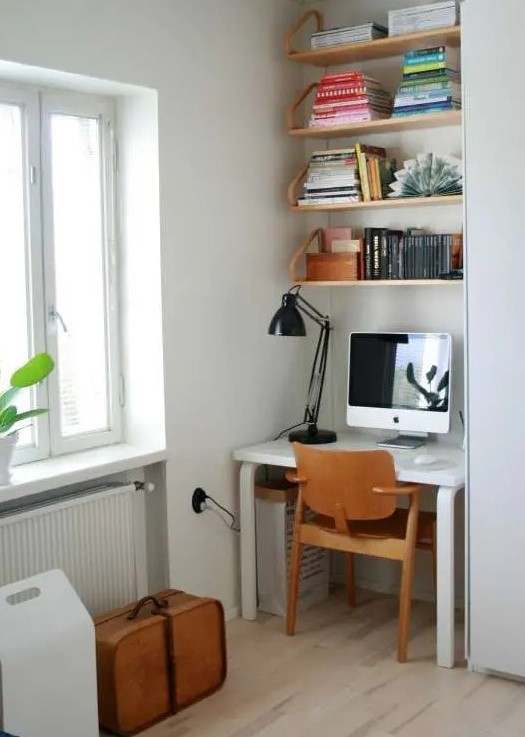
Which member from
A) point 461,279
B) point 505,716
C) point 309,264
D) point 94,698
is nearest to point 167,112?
point 309,264

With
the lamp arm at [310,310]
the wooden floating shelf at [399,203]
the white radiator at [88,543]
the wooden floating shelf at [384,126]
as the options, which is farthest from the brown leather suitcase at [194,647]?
the wooden floating shelf at [384,126]

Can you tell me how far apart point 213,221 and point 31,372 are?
1082mm

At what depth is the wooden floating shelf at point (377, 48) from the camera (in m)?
3.91

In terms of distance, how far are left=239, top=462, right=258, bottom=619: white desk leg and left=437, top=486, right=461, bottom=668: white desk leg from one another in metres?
0.83

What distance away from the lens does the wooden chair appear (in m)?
3.67

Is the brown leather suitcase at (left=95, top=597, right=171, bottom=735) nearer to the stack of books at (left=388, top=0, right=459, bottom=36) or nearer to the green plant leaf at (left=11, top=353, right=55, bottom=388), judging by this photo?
the green plant leaf at (left=11, top=353, right=55, bottom=388)

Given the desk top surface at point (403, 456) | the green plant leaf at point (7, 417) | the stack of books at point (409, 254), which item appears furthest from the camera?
the stack of books at point (409, 254)

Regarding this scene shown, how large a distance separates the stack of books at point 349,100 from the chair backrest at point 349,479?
1361 mm

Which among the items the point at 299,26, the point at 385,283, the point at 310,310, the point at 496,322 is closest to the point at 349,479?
the point at 496,322

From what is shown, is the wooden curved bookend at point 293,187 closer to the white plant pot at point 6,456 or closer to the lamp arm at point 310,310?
the lamp arm at point 310,310

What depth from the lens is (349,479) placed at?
3703mm

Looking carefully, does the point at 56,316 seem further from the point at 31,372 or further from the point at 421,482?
the point at 421,482

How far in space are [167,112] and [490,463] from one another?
5.62ft

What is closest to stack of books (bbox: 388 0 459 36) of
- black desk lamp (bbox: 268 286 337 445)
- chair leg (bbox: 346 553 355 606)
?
black desk lamp (bbox: 268 286 337 445)
